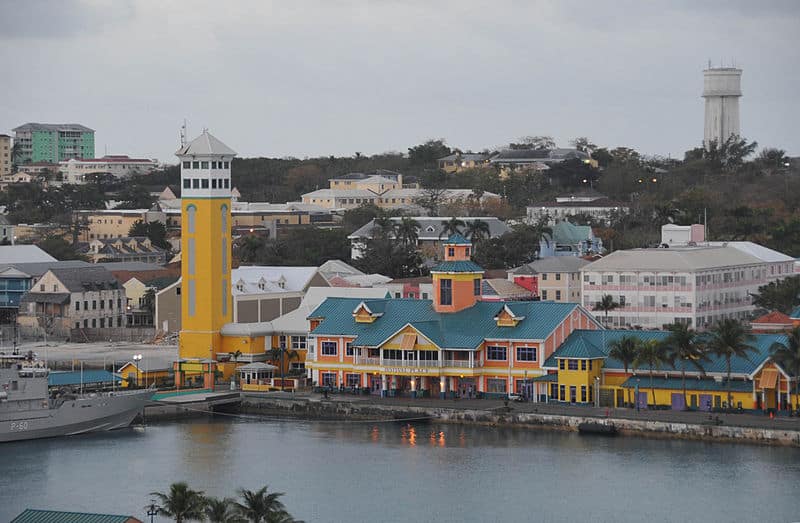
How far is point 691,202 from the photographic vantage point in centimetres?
10425

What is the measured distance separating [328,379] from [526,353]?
25.1ft

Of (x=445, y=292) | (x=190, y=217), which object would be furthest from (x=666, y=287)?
A: (x=190, y=217)

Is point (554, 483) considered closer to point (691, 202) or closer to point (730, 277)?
point (730, 277)

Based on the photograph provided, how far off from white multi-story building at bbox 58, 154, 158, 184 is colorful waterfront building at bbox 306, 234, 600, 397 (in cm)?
10607

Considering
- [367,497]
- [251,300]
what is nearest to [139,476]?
[367,497]

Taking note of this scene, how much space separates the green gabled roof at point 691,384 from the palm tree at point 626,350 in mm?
417

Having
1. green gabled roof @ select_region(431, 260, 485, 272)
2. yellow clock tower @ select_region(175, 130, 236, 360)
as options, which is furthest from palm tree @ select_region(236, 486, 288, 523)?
yellow clock tower @ select_region(175, 130, 236, 360)

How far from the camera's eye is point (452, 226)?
97938 millimetres

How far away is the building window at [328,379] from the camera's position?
209 ft

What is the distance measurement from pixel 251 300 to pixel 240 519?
40.9m

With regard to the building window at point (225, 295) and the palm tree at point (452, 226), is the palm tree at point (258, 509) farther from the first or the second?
the palm tree at point (452, 226)

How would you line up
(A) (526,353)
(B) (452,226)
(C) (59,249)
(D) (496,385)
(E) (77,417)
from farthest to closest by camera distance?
(C) (59,249) → (B) (452,226) → (D) (496,385) → (A) (526,353) → (E) (77,417)

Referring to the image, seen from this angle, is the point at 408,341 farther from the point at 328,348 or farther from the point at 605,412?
the point at 605,412

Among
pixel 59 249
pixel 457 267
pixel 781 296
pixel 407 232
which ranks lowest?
pixel 781 296
